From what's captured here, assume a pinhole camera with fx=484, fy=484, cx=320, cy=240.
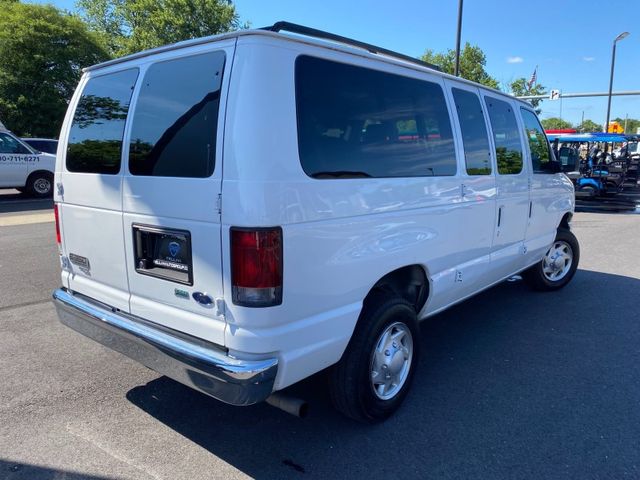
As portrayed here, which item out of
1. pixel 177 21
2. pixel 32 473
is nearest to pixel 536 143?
pixel 32 473

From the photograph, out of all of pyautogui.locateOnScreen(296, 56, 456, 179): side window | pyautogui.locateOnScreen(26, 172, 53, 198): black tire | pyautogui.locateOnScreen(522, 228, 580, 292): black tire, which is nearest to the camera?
pyautogui.locateOnScreen(296, 56, 456, 179): side window

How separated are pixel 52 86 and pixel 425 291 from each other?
98.8 ft

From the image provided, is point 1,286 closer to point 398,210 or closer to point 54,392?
point 54,392

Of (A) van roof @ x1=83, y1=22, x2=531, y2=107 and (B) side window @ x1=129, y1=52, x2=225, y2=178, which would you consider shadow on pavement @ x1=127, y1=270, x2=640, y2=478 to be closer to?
(B) side window @ x1=129, y1=52, x2=225, y2=178

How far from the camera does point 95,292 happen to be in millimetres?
3188

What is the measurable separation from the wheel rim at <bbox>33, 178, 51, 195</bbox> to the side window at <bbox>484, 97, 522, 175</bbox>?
14185 millimetres

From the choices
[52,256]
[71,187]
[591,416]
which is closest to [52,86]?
[52,256]

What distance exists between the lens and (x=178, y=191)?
252 centimetres

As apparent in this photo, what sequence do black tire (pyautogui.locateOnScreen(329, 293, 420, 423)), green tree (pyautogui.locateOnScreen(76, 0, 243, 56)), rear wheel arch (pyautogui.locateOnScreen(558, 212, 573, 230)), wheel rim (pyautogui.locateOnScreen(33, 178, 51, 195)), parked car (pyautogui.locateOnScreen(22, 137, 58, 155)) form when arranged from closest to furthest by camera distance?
black tire (pyautogui.locateOnScreen(329, 293, 420, 423)), rear wheel arch (pyautogui.locateOnScreen(558, 212, 573, 230)), wheel rim (pyautogui.locateOnScreen(33, 178, 51, 195)), parked car (pyautogui.locateOnScreen(22, 137, 58, 155)), green tree (pyautogui.locateOnScreen(76, 0, 243, 56))

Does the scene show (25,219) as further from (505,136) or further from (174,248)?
(505,136)

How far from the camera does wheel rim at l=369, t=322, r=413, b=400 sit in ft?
10.1

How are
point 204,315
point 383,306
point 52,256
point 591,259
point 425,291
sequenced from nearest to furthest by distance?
point 204,315 < point 383,306 < point 425,291 < point 52,256 < point 591,259

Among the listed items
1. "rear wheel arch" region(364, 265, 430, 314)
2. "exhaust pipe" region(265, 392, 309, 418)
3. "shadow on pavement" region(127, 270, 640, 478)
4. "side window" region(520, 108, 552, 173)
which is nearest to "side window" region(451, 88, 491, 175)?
"rear wheel arch" region(364, 265, 430, 314)

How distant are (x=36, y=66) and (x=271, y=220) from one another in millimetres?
30891
